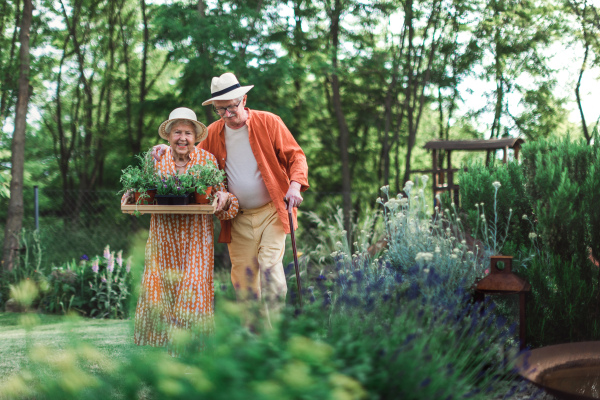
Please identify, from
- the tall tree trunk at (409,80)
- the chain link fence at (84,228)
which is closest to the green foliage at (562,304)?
the chain link fence at (84,228)

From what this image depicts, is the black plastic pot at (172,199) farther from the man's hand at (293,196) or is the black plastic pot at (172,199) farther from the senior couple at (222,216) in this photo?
the man's hand at (293,196)

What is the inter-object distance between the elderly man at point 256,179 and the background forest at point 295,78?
266 inches

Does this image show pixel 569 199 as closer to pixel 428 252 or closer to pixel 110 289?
pixel 428 252

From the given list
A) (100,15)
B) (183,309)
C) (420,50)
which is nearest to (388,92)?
(420,50)

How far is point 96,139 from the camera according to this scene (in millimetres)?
16703

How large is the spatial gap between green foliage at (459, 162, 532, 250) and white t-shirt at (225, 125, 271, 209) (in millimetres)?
1880

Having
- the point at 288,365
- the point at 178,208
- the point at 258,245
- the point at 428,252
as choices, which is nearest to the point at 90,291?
the point at 258,245

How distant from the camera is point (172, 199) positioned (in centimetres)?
366

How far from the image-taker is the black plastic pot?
3.64 m

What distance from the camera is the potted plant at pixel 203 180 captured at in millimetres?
3660

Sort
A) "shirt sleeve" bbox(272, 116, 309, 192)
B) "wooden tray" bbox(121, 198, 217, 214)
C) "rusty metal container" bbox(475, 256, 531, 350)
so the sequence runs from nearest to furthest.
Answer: "rusty metal container" bbox(475, 256, 531, 350) → "wooden tray" bbox(121, 198, 217, 214) → "shirt sleeve" bbox(272, 116, 309, 192)

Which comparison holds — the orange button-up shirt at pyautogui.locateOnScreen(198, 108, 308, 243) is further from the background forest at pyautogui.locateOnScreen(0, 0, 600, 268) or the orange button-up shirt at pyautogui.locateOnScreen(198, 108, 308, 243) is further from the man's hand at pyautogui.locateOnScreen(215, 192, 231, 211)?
the background forest at pyautogui.locateOnScreen(0, 0, 600, 268)

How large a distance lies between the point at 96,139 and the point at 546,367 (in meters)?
16.1

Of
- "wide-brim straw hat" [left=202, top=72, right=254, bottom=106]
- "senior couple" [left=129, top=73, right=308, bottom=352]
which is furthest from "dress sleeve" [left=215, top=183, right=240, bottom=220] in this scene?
"wide-brim straw hat" [left=202, top=72, right=254, bottom=106]
